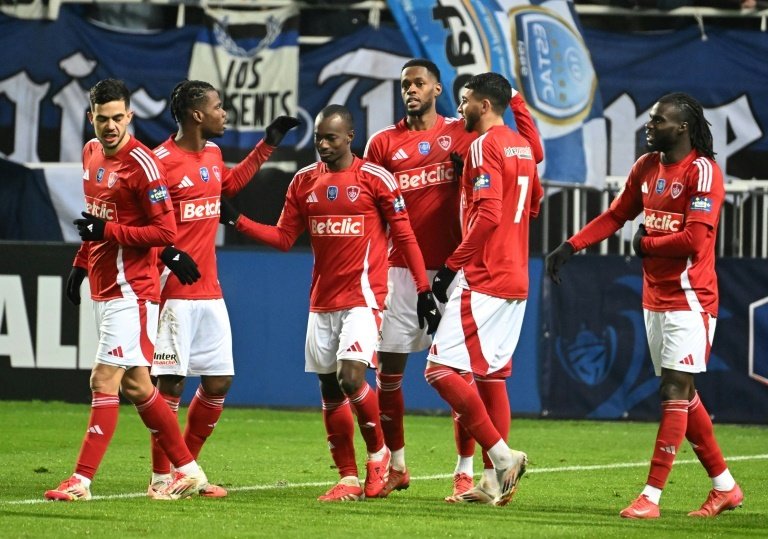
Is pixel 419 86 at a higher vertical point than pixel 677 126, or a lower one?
higher

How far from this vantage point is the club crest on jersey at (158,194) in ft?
26.2

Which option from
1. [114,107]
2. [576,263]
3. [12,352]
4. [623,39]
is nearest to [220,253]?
[12,352]

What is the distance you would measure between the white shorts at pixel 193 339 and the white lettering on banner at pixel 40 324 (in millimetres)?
5811

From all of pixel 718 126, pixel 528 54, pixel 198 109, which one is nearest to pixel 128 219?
pixel 198 109

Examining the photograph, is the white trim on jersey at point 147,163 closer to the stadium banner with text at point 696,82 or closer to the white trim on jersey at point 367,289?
the white trim on jersey at point 367,289

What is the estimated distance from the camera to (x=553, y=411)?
46.5 ft

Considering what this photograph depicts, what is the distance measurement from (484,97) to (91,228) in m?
2.26

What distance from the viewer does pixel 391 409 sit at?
8812mm

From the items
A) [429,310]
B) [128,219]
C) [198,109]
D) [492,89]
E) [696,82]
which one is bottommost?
[429,310]

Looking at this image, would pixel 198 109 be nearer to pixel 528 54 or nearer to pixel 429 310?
pixel 429 310

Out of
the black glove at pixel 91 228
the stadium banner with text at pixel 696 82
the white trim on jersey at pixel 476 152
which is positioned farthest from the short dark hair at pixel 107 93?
the stadium banner with text at pixel 696 82

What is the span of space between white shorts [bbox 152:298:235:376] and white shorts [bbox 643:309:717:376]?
245 centimetres

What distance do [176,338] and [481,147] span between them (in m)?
2.00

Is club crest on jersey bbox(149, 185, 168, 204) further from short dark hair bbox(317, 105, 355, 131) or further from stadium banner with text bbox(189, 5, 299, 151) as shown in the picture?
stadium banner with text bbox(189, 5, 299, 151)
